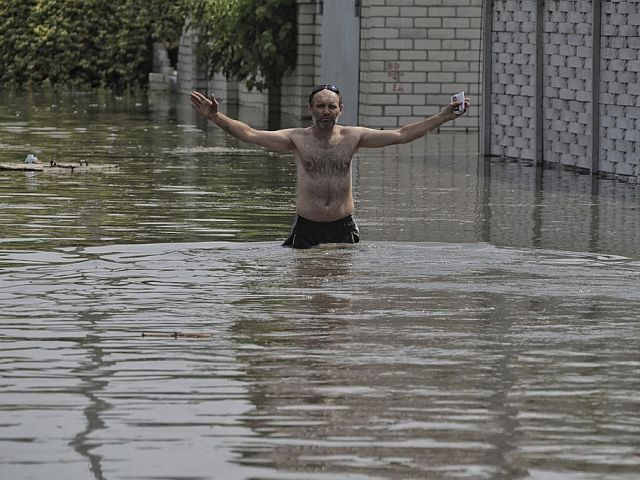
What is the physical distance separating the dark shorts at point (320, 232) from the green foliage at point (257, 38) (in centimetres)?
2622

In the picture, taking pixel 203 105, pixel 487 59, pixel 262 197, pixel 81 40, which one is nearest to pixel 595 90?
pixel 487 59

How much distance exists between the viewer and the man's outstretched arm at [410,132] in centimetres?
1380

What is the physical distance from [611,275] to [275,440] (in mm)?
6016

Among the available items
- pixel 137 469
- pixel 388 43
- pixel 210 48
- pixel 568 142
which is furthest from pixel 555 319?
pixel 210 48

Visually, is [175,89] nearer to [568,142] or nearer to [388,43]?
[388,43]

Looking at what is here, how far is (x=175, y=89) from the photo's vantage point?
5722 cm

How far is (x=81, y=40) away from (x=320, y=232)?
45.4 metres

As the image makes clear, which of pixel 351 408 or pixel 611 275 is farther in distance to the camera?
pixel 611 275

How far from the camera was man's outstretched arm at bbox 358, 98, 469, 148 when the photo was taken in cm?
1380

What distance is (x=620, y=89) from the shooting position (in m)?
23.8

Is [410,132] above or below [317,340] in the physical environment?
above

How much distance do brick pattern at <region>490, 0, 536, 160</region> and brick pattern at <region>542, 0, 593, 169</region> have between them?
369 mm

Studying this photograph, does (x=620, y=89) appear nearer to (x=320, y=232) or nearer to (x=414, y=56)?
(x=320, y=232)

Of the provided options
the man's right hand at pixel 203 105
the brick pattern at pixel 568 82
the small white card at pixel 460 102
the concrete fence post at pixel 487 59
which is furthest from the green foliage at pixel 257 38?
the small white card at pixel 460 102
